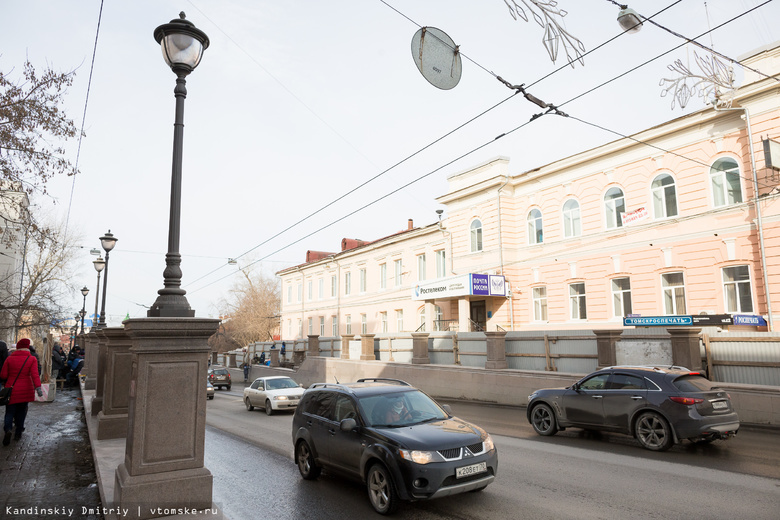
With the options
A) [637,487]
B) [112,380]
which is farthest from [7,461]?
[637,487]


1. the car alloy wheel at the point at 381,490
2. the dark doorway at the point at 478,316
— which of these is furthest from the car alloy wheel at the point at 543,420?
the dark doorway at the point at 478,316

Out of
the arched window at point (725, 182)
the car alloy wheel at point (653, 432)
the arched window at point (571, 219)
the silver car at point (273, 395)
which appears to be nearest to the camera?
the car alloy wheel at point (653, 432)

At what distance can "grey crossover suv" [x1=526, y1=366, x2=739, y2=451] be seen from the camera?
9062 mm

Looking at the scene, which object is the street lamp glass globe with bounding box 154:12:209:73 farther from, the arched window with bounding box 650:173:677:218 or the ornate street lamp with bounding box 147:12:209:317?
the arched window with bounding box 650:173:677:218

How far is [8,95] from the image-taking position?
11445 mm

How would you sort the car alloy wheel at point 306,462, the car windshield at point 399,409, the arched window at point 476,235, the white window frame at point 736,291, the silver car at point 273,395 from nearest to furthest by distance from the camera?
the car windshield at point 399,409, the car alloy wheel at point 306,462, the silver car at point 273,395, the white window frame at point 736,291, the arched window at point 476,235

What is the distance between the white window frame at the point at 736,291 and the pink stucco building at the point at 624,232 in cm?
4

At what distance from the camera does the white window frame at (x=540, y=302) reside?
2708 centimetres

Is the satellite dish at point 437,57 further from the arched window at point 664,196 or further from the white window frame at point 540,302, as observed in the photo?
the white window frame at point 540,302

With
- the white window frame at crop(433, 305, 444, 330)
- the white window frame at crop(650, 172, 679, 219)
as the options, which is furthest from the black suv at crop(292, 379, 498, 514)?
the white window frame at crop(433, 305, 444, 330)

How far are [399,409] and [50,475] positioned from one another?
17.7 feet

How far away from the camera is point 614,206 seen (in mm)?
24391

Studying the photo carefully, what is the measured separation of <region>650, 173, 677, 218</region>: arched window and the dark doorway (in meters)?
10.8

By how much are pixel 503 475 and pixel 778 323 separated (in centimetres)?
1593
